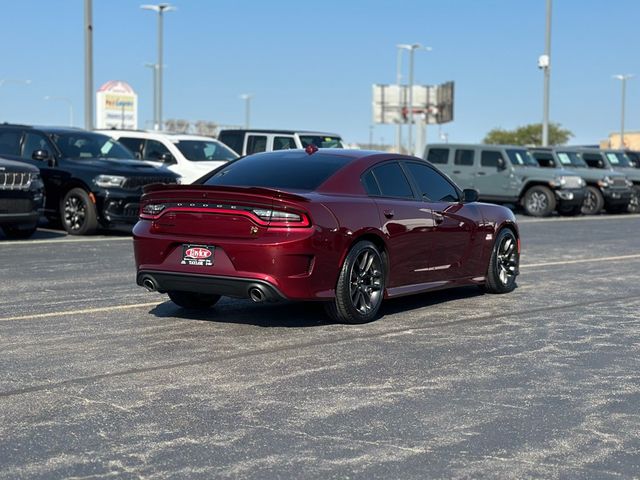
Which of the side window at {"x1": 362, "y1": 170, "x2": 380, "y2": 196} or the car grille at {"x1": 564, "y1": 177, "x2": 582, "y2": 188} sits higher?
the side window at {"x1": 362, "y1": 170, "x2": 380, "y2": 196}

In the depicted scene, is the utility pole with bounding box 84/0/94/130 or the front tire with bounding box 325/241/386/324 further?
the utility pole with bounding box 84/0/94/130

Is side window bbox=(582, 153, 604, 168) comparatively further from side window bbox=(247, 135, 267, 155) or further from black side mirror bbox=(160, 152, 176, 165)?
black side mirror bbox=(160, 152, 176, 165)

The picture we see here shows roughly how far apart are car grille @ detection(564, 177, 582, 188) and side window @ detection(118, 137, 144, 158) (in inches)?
484

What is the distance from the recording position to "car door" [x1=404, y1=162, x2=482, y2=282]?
9805 mm

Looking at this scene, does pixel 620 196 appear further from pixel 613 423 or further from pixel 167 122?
pixel 167 122

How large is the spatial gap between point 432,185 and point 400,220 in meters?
1.04

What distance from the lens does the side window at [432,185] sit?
9.91 meters

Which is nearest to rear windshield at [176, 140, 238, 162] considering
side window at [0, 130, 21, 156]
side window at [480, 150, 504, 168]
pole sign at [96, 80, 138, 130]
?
side window at [0, 130, 21, 156]

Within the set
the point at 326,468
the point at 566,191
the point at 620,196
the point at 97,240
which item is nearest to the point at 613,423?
the point at 326,468

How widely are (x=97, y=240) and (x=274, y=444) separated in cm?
1191

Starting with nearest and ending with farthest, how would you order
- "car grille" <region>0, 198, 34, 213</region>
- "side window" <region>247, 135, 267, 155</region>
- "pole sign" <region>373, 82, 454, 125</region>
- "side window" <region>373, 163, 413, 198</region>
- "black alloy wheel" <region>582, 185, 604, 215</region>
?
"side window" <region>373, 163, 413, 198</region> → "car grille" <region>0, 198, 34, 213</region> → "side window" <region>247, 135, 267, 155</region> → "black alloy wheel" <region>582, 185, 604, 215</region> → "pole sign" <region>373, 82, 454, 125</region>

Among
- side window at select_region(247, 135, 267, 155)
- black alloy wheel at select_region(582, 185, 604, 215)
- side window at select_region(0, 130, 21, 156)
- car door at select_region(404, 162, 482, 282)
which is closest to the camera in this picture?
car door at select_region(404, 162, 482, 282)

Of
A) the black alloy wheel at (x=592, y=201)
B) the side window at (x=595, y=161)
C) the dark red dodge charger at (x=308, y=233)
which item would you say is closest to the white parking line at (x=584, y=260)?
the dark red dodge charger at (x=308, y=233)

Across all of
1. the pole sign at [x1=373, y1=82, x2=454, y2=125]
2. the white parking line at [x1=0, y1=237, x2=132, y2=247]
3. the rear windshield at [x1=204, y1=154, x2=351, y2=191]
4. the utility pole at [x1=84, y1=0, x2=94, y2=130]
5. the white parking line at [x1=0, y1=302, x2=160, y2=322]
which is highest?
the pole sign at [x1=373, y1=82, x2=454, y2=125]
